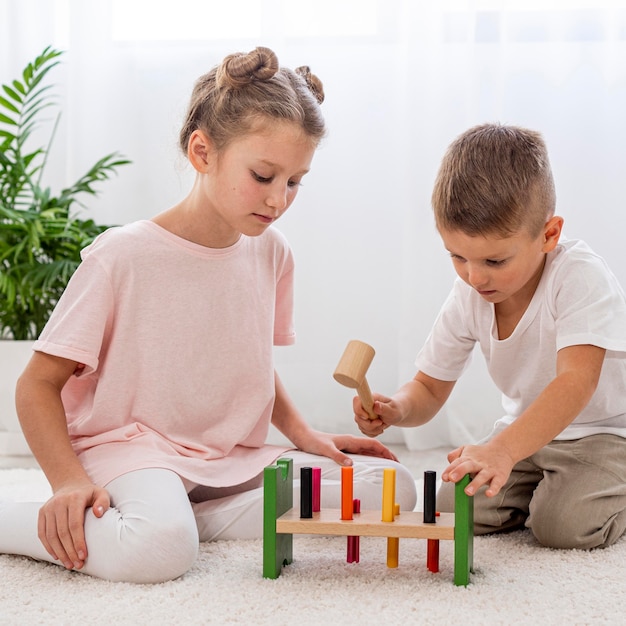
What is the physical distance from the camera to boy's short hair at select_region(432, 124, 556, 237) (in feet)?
3.41

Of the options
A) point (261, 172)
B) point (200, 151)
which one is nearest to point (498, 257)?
point (261, 172)

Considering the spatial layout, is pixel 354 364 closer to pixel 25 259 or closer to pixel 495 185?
pixel 495 185

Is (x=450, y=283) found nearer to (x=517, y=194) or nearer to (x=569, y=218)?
(x=569, y=218)

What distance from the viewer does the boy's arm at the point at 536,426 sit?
915 mm

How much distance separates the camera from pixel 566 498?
1103 millimetres

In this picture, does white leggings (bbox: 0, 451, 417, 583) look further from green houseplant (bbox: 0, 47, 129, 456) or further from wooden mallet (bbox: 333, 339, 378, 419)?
green houseplant (bbox: 0, 47, 129, 456)

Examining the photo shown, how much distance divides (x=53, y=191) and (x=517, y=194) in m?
1.35

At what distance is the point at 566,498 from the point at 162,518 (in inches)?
19.5

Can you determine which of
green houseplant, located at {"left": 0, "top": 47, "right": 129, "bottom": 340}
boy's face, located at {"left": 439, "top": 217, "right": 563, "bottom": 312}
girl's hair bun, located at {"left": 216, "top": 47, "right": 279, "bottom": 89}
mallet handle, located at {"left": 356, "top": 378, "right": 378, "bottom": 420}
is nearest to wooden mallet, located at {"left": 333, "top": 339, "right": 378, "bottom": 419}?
mallet handle, located at {"left": 356, "top": 378, "right": 378, "bottom": 420}

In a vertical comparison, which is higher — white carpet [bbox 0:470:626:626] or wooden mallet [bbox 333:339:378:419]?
wooden mallet [bbox 333:339:378:419]

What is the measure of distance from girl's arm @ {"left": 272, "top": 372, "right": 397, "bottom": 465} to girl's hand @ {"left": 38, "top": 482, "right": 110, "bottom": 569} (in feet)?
1.20

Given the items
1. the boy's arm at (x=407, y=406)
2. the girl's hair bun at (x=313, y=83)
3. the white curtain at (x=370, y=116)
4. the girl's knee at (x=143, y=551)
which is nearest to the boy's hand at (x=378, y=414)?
the boy's arm at (x=407, y=406)

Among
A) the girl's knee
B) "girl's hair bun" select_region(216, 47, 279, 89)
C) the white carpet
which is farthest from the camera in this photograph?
"girl's hair bun" select_region(216, 47, 279, 89)

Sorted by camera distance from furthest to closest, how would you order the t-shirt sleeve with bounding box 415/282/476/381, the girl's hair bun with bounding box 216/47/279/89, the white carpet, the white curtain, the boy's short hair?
the white curtain
the t-shirt sleeve with bounding box 415/282/476/381
the girl's hair bun with bounding box 216/47/279/89
the boy's short hair
the white carpet
